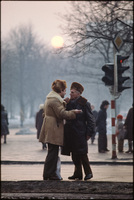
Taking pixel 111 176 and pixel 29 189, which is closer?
pixel 29 189

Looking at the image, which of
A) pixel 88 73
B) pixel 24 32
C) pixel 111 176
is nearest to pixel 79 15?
pixel 88 73

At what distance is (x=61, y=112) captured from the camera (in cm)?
829

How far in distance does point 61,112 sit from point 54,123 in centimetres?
22

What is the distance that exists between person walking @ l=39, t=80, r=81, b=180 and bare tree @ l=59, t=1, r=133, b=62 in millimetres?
3700

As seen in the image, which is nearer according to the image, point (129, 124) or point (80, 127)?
point (80, 127)

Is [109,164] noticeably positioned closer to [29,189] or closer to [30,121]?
[29,189]

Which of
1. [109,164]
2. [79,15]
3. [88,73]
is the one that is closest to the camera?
[109,164]

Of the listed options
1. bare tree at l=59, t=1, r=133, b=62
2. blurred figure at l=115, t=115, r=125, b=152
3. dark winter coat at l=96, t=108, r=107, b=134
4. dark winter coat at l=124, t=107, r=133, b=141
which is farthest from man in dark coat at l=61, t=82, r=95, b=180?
dark winter coat at l=96, t=108, r=107, b=134

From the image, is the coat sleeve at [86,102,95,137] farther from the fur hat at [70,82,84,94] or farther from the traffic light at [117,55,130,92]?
the traffic light at [117,55,130,92]

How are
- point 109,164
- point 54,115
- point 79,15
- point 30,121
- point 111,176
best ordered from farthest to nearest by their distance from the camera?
1. point 30,121
2. point 79,15
3. point 109,164
4. point 111,176
5. point 54,115

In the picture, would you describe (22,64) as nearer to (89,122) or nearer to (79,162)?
(79,162)

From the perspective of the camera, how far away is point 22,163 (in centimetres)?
1365

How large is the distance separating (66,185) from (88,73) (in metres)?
19.8

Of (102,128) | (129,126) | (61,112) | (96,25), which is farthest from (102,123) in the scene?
(61,112)
